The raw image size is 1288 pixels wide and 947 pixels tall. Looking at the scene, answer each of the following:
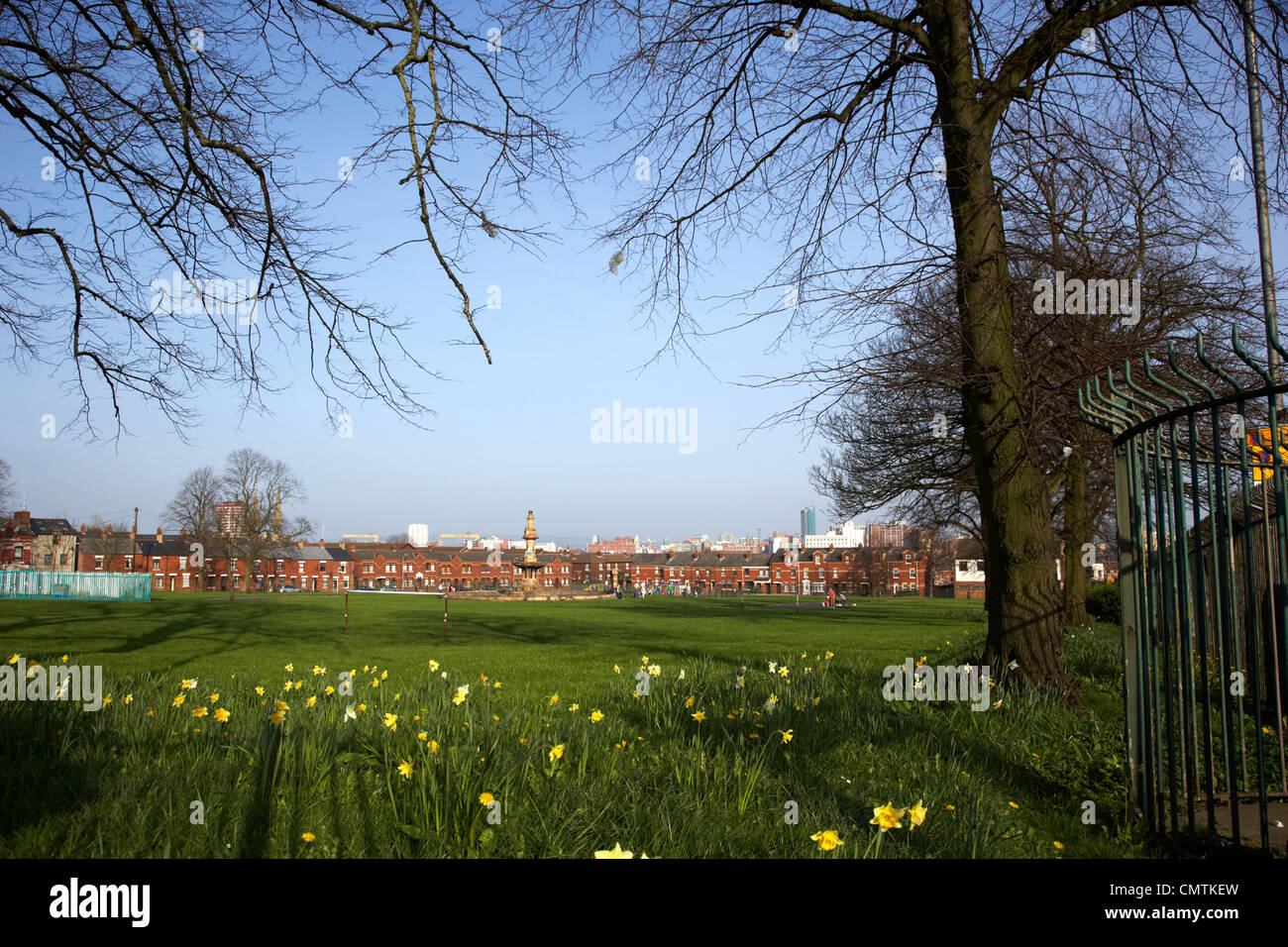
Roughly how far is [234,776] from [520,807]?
159cm

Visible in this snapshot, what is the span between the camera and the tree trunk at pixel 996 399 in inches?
300

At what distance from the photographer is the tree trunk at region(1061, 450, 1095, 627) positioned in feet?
66.7

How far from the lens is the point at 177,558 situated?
87812mm

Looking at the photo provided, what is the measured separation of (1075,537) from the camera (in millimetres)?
21844

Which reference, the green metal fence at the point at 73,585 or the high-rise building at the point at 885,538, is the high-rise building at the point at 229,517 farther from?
the high-rise building at the point at 885,538

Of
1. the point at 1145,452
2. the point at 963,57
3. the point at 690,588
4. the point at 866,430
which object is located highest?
the point at 963,57

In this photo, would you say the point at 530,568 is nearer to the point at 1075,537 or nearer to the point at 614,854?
the point at 1075,537

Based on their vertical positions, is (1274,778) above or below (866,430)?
below

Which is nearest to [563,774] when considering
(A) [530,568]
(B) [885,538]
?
(A) [530,568]

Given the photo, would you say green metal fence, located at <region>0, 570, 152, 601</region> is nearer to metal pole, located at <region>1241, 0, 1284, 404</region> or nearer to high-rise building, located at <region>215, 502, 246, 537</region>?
high-rise building, located at <region>215, 502, 246, 537</region>

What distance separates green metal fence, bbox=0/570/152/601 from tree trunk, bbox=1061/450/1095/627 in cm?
4551

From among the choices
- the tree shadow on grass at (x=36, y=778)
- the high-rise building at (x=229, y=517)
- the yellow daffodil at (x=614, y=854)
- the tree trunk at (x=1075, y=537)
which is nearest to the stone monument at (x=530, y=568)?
the high-rise building at (x=229, y=517)
